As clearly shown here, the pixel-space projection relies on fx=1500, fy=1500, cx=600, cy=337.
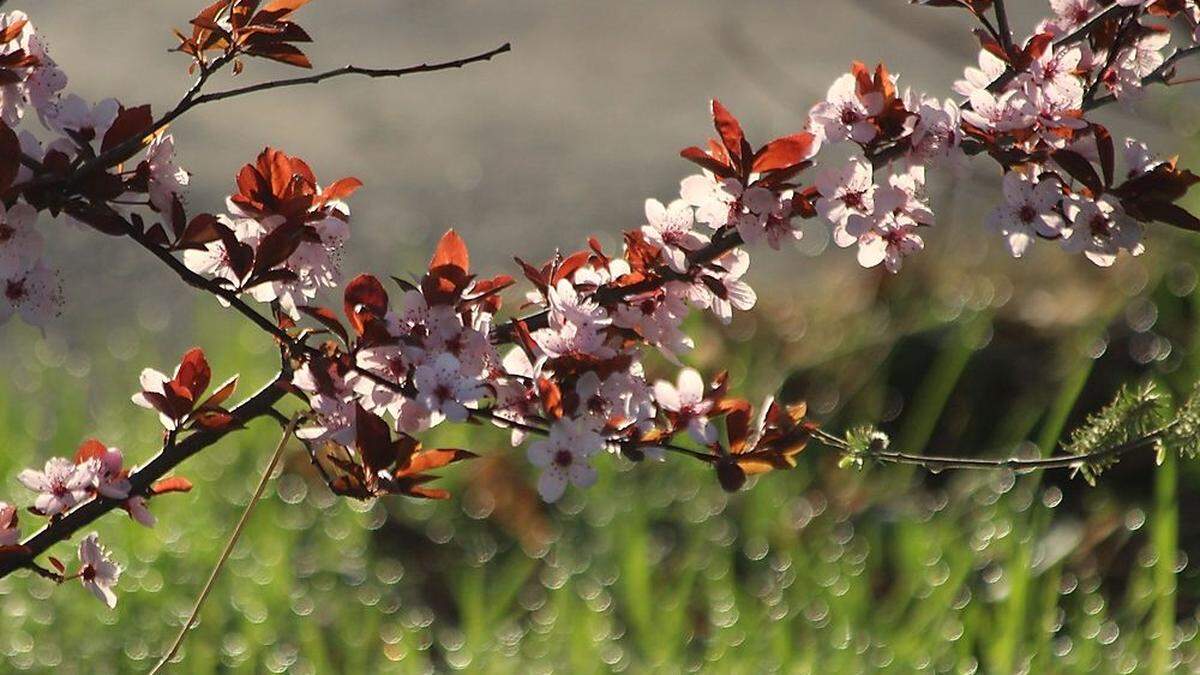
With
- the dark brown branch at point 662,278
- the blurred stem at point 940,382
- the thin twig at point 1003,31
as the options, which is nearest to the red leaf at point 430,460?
the dark brown branch at point 662,278

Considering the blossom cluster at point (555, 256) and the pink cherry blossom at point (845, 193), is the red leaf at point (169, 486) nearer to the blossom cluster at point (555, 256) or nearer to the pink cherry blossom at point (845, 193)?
the blossom cluster at point (555, 256)

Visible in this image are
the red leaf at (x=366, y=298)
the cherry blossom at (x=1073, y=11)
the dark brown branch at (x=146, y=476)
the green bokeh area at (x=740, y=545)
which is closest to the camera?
the red leaf at (x=366, y=298)

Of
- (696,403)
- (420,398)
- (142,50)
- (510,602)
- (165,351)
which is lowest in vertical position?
(142,50)

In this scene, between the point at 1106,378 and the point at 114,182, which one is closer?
the point at 114,182

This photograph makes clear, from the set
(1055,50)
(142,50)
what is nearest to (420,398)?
(1055,50)

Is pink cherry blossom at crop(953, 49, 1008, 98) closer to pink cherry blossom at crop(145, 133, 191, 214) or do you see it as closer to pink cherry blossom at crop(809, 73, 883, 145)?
pink cherry blossom at crop(809, 73, 883, 145)

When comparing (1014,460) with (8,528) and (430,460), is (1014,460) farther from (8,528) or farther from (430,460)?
(8,528)

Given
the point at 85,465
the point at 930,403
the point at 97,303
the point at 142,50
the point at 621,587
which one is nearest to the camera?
the point at 85,465

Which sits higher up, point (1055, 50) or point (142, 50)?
point (1055, 50)

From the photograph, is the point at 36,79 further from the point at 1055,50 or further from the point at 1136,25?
the point at 1136,25
